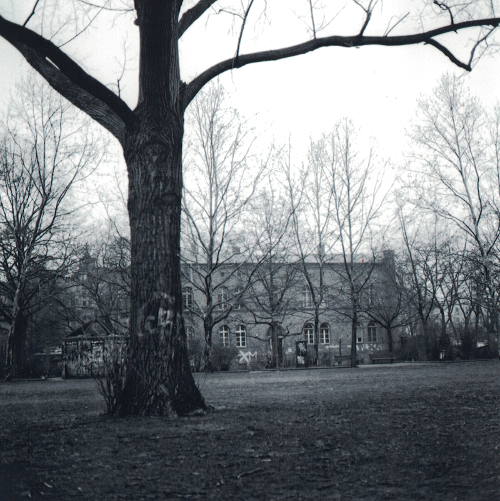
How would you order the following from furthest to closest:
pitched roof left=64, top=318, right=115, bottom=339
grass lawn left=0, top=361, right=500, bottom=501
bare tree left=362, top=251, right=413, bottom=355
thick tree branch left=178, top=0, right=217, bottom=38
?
bare tree left=362, top=251, right=413, bottom=355 → pitched roof left=64, top=318, right=115, bottom=339 → thick tree branch left=178, top=0, right=217, bottom=38 → grass lawn left=0, top=361, right=500, bottom=501

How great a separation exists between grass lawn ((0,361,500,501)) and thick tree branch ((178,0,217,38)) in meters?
5.38

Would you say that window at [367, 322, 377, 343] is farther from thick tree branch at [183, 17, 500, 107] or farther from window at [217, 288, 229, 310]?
thick tree branch at [183, 17, 500, 107]

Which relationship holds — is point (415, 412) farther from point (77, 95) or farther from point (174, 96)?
point (77, 95)

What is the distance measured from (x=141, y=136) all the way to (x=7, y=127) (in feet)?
66.1

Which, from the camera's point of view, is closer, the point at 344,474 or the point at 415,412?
the point at 344,474

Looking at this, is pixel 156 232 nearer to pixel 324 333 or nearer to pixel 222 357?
pixel 222 357

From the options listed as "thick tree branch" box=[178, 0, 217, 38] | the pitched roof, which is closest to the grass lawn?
"thick tree branch" box=[178, 0, 217, 38]

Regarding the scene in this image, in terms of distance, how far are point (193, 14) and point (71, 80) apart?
254cm

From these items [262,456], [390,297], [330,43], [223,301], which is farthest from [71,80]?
[390,297]

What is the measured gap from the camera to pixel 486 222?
2948cm

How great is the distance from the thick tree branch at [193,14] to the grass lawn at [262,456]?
5.38m

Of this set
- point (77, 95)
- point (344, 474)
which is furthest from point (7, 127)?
point (344, 474)

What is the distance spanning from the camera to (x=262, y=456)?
3.54 meters

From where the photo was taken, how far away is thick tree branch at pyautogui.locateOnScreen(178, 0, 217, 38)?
25.6ft
